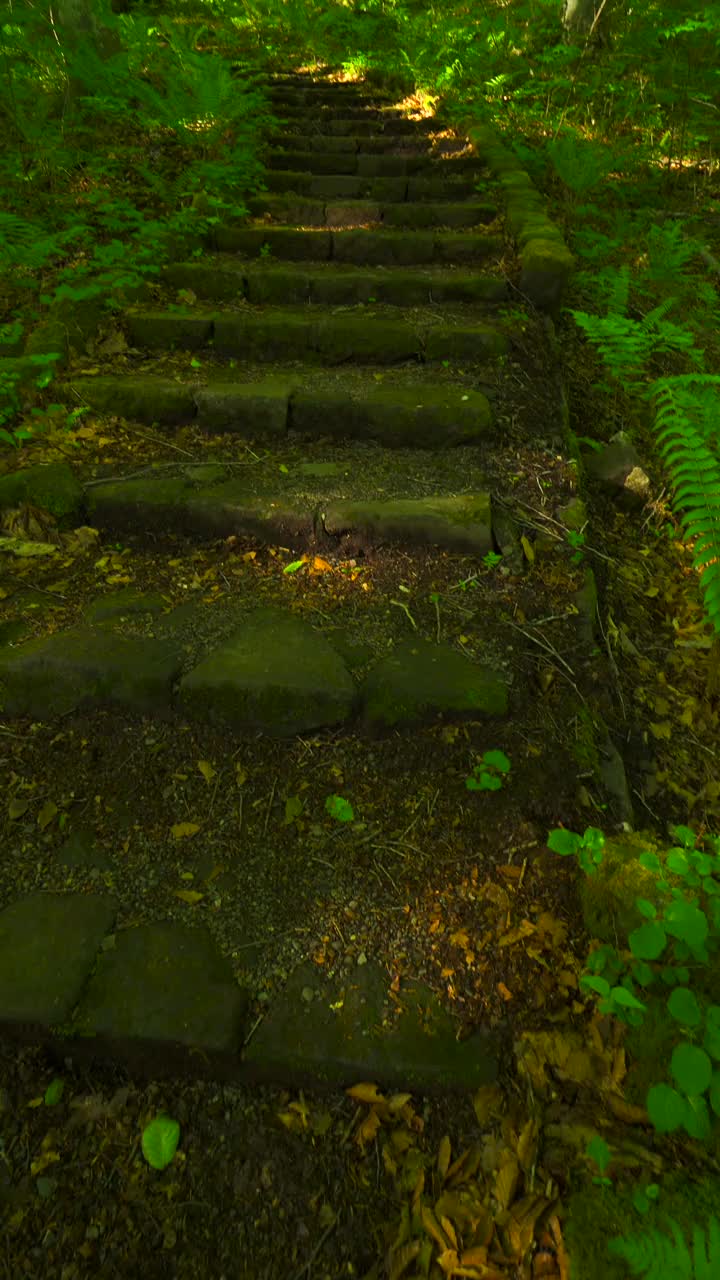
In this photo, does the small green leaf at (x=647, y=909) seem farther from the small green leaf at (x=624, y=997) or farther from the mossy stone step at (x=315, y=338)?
the mossy stone step at (x=315, y=338)

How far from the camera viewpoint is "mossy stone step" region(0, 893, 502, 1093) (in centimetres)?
134

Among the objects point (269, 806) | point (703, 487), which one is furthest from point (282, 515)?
→ point (703, 487)

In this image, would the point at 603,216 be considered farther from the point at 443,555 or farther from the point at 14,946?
the point at 14,946

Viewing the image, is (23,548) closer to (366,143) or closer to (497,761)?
(497,761)

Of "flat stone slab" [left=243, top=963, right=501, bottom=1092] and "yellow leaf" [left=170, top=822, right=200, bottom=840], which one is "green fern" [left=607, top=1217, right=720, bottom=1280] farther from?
"yellow leaf" [left=170, top=822, right=200, bottom=840]

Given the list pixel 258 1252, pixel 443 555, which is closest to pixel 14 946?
pixel 258 1252

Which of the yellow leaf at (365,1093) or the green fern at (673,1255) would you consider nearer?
the green fern at (673,1255)

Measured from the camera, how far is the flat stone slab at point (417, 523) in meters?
2.40

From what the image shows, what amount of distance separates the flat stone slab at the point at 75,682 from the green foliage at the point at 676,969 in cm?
120

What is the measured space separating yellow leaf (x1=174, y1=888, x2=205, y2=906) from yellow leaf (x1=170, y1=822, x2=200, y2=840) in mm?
145

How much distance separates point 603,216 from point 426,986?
219 inches

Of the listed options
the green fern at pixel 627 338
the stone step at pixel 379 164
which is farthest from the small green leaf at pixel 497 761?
the stone step at pixel 379 164

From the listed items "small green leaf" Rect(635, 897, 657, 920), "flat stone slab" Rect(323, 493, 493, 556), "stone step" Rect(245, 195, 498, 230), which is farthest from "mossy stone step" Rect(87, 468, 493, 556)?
"stone step" Rect(245, 195, 498, 230)

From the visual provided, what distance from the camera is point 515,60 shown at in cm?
691
